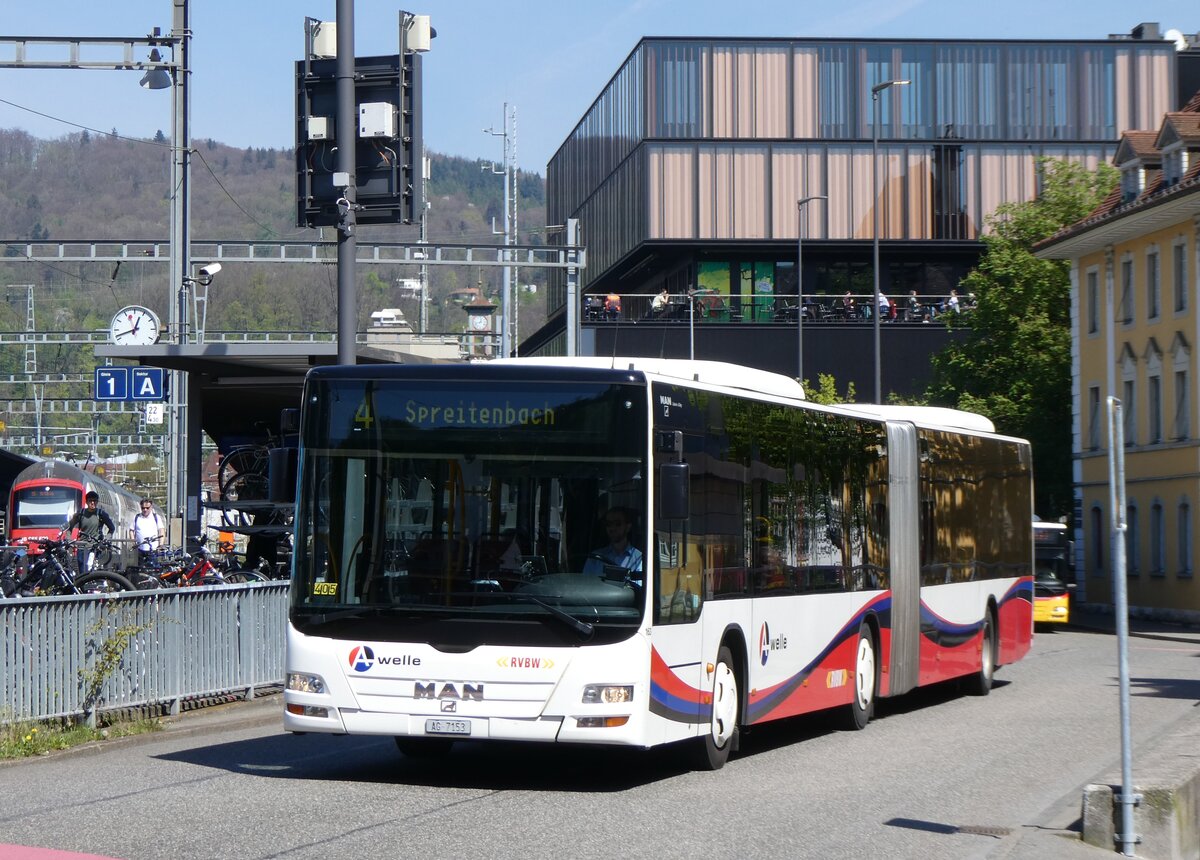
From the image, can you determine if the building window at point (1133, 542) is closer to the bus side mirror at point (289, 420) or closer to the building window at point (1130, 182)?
the building window at point (1130, 182)

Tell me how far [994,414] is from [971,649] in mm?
39691

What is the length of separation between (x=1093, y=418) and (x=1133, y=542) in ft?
15.0

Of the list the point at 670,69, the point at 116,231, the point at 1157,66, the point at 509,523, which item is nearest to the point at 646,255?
the point at 670,69

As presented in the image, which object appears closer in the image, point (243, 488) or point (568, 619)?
point (568, 619)

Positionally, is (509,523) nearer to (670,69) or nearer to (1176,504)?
(1176,504)

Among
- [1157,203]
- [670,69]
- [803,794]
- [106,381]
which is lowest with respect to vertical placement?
[803,794]

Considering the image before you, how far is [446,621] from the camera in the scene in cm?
1174

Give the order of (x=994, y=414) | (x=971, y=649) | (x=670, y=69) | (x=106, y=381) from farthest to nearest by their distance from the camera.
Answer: (x=670, y=69)
(x=994, y=414)
(x=106, y=381)
(x=971, y=649)

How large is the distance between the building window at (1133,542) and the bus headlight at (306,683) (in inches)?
1631

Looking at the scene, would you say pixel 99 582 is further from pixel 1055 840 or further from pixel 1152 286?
pixel 1152 286

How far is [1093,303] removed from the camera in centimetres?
5328

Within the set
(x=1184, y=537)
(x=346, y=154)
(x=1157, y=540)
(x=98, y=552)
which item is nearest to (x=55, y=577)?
(x=98, y=552)

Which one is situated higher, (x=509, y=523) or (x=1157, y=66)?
(x=1157, y=66)

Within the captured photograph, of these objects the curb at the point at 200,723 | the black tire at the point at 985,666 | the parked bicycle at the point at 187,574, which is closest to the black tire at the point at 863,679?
the black tire at the point at 985,666
